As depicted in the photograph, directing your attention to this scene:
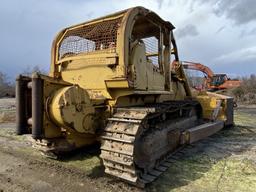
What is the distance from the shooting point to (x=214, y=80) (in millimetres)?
28828

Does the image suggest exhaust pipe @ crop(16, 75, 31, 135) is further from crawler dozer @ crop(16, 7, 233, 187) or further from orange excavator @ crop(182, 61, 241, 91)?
orange excavator @ crop(182, 61, 241, 91)

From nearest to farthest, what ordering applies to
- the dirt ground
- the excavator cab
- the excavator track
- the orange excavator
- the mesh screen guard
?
1. the excavator track
2. the dirt ground
3. the mesh screen guard
4. the orange excavator
5. the excavator cab

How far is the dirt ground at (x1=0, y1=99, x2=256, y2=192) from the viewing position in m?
4.12

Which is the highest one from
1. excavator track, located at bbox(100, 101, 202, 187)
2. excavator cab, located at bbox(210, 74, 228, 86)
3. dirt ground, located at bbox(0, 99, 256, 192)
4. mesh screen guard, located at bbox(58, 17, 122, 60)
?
excavator cab, located at bbox(210, 74, 228, 86)

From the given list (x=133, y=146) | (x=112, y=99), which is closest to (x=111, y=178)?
(x=133, y=146)

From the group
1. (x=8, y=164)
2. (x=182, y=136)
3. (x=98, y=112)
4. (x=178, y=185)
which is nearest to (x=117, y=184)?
(x=178, y=185)

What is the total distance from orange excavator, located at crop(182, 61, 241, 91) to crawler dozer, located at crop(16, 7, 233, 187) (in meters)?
21.1

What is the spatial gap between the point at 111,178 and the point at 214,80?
1031 inches

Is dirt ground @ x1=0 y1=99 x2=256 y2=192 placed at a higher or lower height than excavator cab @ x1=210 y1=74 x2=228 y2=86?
lower

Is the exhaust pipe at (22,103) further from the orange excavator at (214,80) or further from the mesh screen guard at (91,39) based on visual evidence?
the orange excavator at (214,80)

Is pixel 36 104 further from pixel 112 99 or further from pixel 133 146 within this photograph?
pixel 133 146

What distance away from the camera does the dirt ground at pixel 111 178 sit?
4121 millimetres

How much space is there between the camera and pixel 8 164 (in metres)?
5.22

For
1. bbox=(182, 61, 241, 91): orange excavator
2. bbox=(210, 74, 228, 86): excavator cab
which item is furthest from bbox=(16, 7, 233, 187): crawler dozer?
bbox=(210, 74, 228, 86): excavator cab
